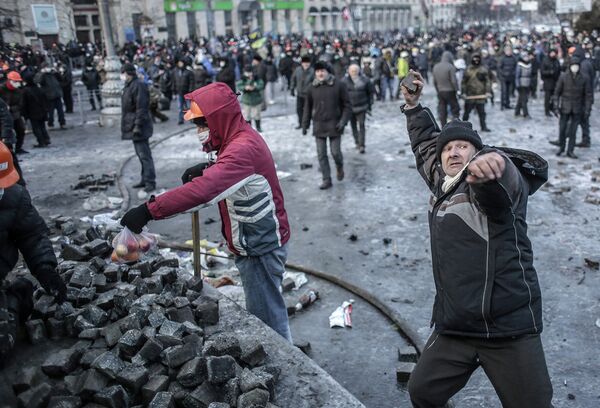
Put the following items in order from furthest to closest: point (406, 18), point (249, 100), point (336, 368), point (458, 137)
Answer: point (406, 18) → point (249, 100) → point (336, 368) → point (458, 137)

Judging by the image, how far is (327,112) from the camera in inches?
380

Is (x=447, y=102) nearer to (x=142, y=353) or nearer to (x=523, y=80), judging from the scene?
(x=523, y=80)

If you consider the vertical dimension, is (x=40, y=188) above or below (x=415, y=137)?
below

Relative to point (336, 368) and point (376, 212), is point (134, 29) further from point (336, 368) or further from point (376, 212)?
point (336, 368)

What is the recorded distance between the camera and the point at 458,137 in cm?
298

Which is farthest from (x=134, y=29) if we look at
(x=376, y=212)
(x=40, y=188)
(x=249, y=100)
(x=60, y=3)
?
(x=376, y=212)

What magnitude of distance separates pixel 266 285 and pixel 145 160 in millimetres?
6113

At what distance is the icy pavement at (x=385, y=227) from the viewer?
468 cm

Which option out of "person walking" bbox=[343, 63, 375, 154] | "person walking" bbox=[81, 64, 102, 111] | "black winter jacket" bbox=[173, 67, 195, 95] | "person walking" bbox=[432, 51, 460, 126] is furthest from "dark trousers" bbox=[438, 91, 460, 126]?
"person walking" bbox=[81, 64, 102, 111]

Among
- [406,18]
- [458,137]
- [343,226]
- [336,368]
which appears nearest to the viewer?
[458,137]

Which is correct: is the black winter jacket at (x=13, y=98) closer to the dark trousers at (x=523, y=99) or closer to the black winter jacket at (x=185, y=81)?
the black winter jacket at (x=185, y=81)

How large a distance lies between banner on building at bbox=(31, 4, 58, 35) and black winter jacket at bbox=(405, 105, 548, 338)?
4292cm

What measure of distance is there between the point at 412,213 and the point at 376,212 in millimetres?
517

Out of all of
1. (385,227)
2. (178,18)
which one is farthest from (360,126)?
(178,18)
